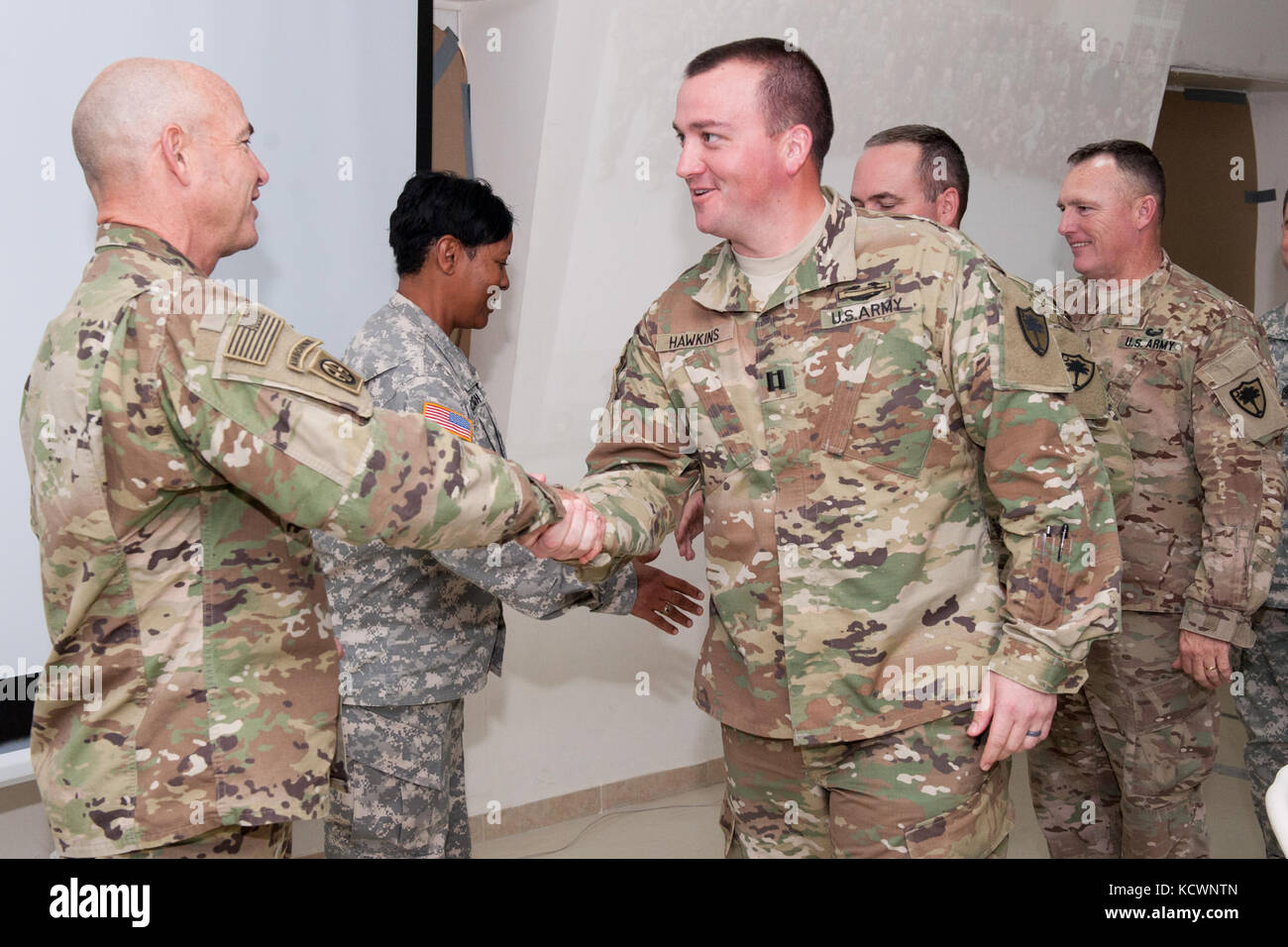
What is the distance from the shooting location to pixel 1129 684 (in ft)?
8.75

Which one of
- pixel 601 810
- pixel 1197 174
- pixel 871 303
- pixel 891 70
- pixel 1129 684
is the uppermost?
pixel 1197 174

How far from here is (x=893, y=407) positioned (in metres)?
1.76

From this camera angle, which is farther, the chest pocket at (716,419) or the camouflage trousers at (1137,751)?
the camouflage trousers at (1137,751)

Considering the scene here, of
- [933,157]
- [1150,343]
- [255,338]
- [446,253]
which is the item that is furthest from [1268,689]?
[255,338]

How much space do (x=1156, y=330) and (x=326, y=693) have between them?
212 cm

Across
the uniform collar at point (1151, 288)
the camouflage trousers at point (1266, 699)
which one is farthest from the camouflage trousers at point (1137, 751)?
the uniform collar at point (1151, 288)

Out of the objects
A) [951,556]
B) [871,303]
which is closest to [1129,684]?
[951,556]

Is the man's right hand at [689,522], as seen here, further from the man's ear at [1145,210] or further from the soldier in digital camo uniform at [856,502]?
the man's ear at [1145,210]

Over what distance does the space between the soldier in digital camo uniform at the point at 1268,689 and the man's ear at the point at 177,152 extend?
265 cm

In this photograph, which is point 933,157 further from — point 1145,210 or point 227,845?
point 227,845

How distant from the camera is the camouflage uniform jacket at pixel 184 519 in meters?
1.41

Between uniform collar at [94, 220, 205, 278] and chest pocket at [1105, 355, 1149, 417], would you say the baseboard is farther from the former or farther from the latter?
uniform collar at [94, 220, 205, 278]

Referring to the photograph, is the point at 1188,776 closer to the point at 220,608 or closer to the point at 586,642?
the point at 586,642

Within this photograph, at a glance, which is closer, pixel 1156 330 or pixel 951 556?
pixel 951 556
